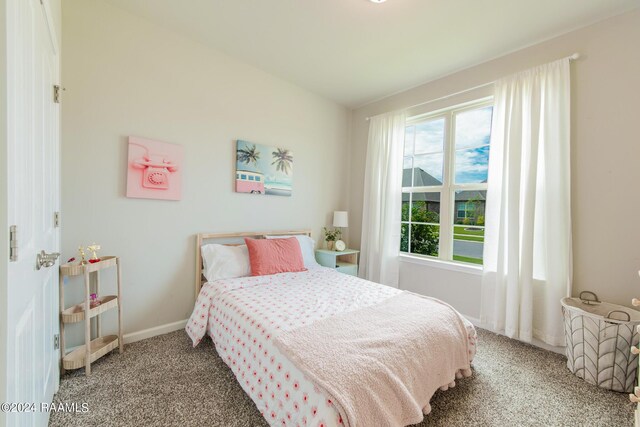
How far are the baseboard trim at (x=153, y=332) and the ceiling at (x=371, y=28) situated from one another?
106 inches

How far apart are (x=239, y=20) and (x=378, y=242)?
9.10 feet

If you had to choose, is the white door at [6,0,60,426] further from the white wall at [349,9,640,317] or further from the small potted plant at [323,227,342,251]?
the white wall at [349,9,640,317]

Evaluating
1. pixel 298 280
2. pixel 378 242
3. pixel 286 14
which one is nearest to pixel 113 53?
pixel 286 14

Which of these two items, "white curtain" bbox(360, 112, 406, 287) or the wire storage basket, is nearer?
the wire storage basket

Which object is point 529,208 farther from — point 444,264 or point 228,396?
point 228,396

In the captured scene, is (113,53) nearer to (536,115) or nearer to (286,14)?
(286,14)

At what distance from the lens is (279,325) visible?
156 centimetres

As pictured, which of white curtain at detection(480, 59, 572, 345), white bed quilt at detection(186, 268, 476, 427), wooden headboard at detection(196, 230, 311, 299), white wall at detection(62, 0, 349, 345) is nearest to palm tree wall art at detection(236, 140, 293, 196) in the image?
white wall at detection(62, 0, 349, 345)

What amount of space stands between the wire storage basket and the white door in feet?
9.75

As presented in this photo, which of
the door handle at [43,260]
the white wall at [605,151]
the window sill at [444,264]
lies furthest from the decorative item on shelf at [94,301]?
the white wall at [605,151]

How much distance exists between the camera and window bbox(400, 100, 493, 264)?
286cm

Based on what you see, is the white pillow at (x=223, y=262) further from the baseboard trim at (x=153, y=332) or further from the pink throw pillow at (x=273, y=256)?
the baseboard trim at (x=153, y=332)

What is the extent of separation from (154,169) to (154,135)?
30 centimetres


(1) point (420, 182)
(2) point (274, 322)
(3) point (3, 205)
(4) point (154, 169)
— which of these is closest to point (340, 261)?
(1) point (420, 182)
